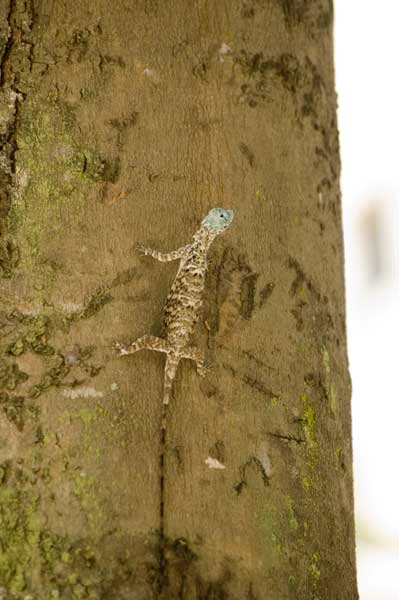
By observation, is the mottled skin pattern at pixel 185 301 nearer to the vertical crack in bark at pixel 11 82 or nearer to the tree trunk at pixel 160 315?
the tree trunk at pixel 160 315

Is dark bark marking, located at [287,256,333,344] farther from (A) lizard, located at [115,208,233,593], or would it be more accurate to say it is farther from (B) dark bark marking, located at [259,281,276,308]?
A: (A) lizard, located at [115,208,233,593]

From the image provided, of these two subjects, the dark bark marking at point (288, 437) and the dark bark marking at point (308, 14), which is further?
the dark bark marking at point (308, 14)

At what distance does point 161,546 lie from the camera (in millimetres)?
1995

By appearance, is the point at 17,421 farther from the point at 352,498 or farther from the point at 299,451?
the point at 352,498

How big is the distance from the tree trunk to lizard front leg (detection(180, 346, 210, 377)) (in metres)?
0.03

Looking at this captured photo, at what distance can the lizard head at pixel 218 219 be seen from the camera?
7.73 ft

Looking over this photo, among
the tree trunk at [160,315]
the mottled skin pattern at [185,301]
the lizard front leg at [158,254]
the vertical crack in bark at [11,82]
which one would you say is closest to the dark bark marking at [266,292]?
the tree trunk at [160,315]

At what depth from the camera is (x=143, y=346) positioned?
2145mm

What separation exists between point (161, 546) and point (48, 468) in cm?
34

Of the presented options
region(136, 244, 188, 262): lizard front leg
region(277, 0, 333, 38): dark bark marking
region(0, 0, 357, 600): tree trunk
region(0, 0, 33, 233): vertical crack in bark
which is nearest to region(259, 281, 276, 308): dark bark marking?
region(0, 0, 357, 600): tree trunk

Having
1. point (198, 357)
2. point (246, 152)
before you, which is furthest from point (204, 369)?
point (246, 152)

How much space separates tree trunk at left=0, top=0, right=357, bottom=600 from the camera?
78.8 inches

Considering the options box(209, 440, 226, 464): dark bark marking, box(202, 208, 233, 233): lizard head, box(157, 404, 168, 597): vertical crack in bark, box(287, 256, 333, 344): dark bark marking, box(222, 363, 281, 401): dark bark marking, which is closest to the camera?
box(157, 404, 168, 597): vertical crack in bark

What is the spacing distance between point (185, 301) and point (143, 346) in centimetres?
28
